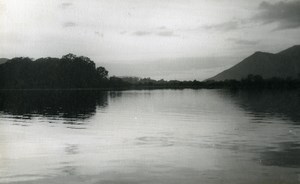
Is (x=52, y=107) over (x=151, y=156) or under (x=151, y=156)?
over

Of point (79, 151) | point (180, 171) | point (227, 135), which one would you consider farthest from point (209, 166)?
point (227, 135)

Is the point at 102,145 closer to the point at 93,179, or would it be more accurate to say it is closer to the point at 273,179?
the point at 93,179

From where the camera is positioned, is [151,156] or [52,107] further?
[52,107]

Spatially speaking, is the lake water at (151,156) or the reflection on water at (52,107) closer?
the lake water at (151,156)

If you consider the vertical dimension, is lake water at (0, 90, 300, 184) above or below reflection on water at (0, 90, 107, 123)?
below

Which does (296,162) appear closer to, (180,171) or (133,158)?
(180,171)

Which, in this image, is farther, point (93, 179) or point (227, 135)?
point (227, 135)

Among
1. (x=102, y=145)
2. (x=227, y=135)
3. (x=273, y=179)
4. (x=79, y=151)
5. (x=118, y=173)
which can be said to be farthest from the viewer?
(x=227, y=135)

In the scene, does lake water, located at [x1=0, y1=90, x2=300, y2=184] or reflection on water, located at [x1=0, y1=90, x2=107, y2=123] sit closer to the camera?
lake water, located at [x1=0, y1=90, x2=300, y2=184]

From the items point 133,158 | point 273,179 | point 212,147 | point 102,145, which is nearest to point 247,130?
point 212,147

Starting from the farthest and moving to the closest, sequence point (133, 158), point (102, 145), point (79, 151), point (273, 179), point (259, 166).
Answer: point (102, 145) → point (79, 151) → point (133, 158) → point (259, 166) → point (273, 179)
